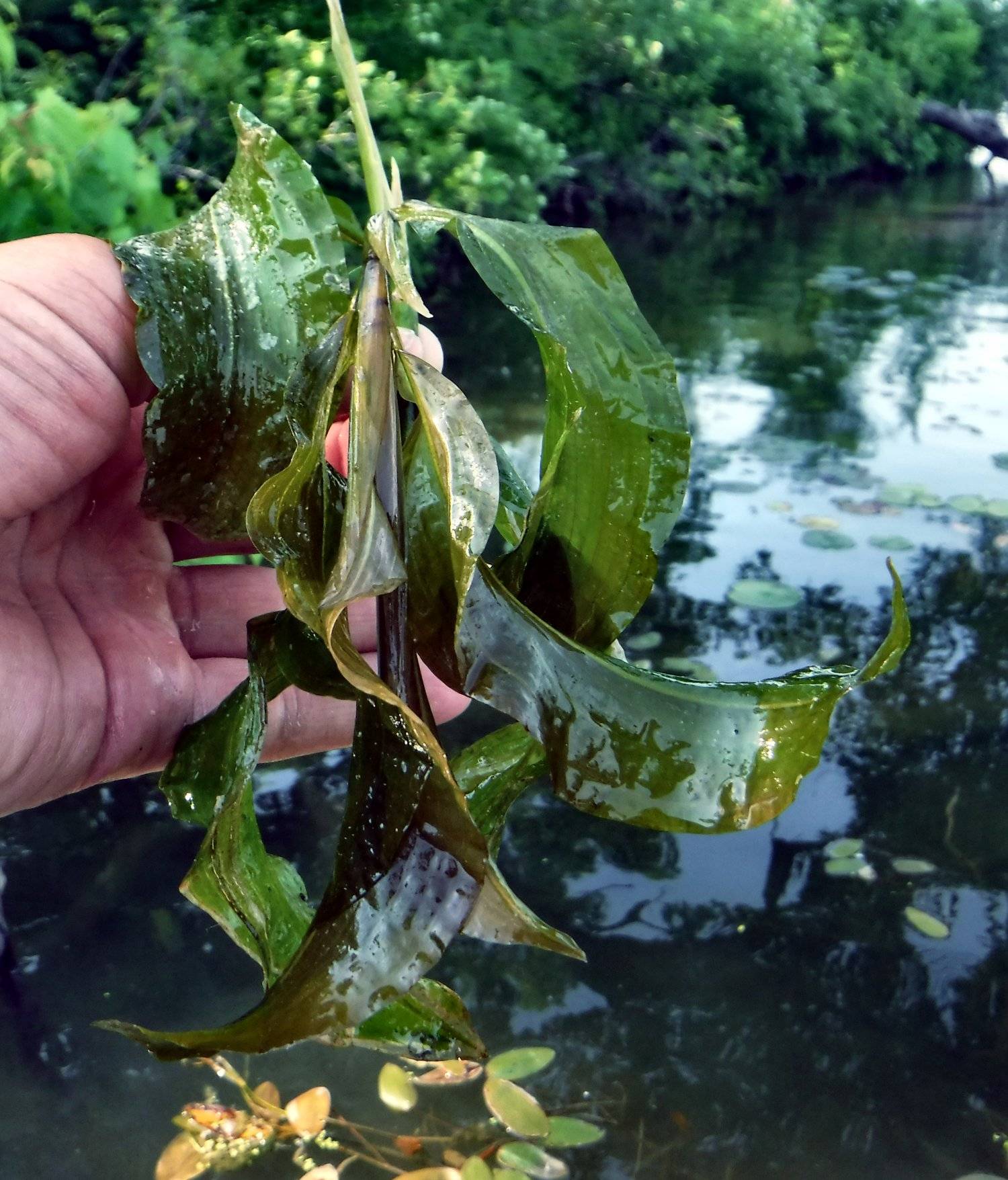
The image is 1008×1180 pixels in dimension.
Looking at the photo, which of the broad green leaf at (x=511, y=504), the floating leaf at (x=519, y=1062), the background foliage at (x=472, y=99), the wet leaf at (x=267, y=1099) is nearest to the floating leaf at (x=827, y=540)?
the background foliage at (x=472, y=99)

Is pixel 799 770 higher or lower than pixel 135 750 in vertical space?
higher

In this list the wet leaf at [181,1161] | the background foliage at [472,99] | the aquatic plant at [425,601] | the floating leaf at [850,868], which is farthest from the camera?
the background foliage at [472,99]

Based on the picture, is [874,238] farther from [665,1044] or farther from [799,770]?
[799,770]

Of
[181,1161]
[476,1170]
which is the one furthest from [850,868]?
[181,1161]

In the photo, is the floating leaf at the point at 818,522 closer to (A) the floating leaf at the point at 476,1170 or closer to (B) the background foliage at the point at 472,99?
(B) the background foliage at the point at 472,99

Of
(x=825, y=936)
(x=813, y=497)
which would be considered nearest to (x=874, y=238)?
(x=813, y=497)

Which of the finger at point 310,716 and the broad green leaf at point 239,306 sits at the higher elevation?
the broad green leaf at point 239,306

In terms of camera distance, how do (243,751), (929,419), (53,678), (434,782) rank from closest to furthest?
(434,782)
(243,751)
(53,678)
(929,419)
